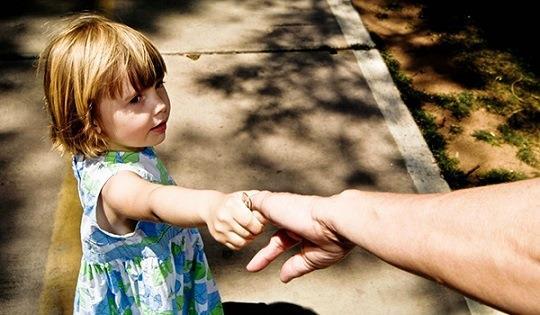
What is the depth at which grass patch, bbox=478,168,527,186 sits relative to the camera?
3.28m

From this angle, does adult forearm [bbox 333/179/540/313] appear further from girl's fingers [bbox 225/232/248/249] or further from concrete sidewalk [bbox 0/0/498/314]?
concrete sidewalk [bbox 0/0/498/314]

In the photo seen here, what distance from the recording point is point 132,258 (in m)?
1.92

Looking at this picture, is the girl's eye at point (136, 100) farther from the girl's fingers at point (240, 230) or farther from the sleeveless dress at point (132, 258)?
the girl's fingers at point (240, 230)

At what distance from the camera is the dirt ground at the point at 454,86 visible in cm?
344

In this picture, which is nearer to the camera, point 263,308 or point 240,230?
point 240,230

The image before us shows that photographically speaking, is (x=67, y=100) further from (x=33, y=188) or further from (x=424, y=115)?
(x=424, y=115)

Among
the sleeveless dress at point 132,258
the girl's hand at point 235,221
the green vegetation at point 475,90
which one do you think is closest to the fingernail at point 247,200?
the girl's hand at point 235,221

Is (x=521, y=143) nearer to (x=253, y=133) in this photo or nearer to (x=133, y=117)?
(x=253, y=133)

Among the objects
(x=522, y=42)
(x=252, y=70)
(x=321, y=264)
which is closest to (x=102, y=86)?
(x=321, y=264)

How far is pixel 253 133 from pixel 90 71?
6.06 feet

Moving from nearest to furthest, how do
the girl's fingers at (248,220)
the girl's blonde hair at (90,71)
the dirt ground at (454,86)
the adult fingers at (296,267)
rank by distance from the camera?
the girl's fingers at (248,220)
the adult fingers at (296,267)
the girl's blonde hair at (90,71)
the dirt ground at (454,86)

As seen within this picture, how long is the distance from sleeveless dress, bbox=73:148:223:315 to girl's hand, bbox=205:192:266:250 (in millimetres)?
467

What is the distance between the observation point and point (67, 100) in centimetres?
182

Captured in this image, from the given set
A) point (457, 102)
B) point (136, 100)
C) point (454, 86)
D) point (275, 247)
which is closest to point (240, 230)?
point (275, 247)
